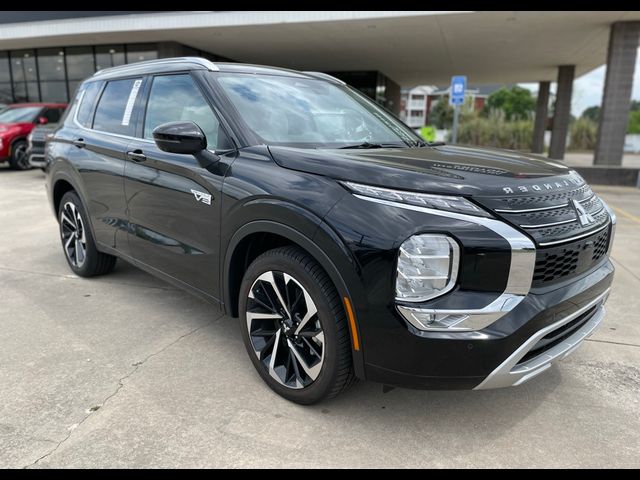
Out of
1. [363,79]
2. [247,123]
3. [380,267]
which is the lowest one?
[380,267]

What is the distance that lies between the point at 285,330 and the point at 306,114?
4.79 ft

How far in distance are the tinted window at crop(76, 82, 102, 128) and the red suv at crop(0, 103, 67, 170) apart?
9618mm

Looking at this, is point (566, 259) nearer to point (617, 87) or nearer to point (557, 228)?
point (557, 228)

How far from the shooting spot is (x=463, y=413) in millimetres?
2613

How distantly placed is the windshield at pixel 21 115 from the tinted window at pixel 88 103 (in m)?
9.80

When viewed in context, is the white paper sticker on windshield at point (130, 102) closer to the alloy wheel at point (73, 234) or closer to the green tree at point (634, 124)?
the alloy wheel at point (73, 234)

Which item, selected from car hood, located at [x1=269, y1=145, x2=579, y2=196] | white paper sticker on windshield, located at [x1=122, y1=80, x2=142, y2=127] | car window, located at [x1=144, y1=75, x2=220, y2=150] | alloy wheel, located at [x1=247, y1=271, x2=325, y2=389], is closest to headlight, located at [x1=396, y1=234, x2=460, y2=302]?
car hood, located at [x1=269, y1=145, x2=579, y2=196]

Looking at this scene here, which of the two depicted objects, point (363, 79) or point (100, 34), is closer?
point (100, 34)

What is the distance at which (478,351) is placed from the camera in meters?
2.09

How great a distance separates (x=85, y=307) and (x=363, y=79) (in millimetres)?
22033

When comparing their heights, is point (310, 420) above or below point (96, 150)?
below
